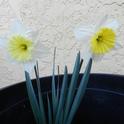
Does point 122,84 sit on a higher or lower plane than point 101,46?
lower

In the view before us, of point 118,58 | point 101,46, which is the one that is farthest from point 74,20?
point 101,46

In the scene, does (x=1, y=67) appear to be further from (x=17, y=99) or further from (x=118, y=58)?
(x=118, y=58)

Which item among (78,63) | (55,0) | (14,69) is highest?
(55,0)

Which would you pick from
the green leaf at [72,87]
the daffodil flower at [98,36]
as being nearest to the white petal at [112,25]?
the daffodil flower at [98,36]

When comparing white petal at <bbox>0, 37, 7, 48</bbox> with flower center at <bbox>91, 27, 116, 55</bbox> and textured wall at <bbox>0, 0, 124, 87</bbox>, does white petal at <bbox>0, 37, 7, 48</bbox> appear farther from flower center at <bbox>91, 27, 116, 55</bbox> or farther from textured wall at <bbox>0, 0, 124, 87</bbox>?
textured wall at <bbox>0, 0, 124, 87</bbox>

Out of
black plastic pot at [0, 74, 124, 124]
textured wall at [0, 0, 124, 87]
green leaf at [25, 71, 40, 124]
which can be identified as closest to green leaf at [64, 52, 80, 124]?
green leaf at [25, 71, 40, 124]

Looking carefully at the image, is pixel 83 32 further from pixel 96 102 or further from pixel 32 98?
pixel 96 102

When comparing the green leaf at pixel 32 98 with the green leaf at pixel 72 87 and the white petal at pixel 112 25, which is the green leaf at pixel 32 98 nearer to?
the green leaf at pixel 72 87
